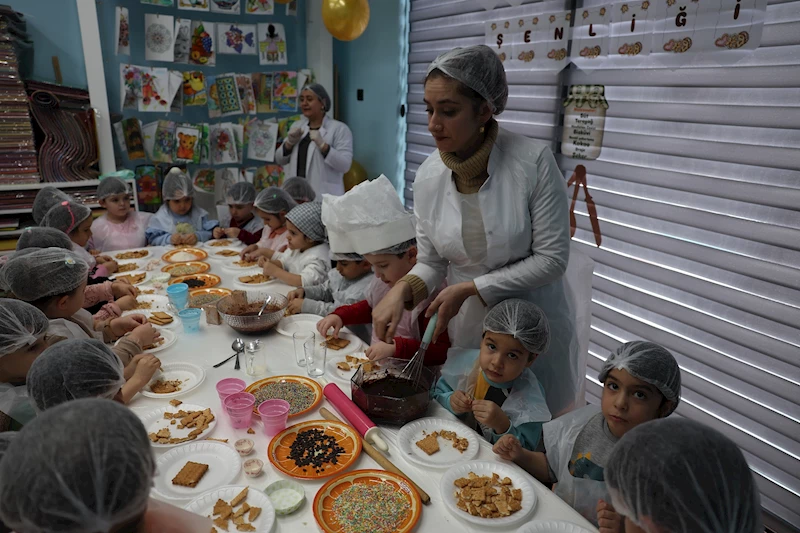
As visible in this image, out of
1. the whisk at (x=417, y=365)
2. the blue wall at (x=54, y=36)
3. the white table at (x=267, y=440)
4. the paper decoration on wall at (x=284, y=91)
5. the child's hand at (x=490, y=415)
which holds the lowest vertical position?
the white table at (x=267, y=440)

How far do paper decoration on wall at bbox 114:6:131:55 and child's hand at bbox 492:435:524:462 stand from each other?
5277mm

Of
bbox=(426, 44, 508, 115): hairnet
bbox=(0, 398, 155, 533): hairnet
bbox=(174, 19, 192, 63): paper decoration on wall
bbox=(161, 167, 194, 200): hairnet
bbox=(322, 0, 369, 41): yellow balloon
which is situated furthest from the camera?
bbox=(174, 19, 192, 63): paper decoration on wall

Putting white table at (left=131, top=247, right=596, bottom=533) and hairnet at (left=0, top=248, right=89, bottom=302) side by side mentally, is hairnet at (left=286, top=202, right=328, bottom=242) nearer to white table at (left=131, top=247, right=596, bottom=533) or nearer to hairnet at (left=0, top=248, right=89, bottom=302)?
white table at (left=131, top=247, right=596, bottom=533)

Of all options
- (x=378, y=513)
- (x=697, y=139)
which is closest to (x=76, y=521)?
(x=378, y=513)

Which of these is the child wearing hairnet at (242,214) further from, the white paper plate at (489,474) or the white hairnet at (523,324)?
the white paper plate at (489,474)

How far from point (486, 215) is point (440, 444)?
86 cm

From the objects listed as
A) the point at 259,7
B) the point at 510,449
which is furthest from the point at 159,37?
the point at 510,449

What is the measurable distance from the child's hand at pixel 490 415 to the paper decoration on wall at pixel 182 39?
16.6 feet

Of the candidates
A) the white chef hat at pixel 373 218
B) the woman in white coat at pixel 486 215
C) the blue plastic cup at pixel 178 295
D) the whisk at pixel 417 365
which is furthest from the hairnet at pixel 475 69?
the blue plastic cup at pixel 178 295

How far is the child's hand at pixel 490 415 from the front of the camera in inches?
64.1

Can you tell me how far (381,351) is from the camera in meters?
2.14

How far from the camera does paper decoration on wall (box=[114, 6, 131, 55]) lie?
473 cm

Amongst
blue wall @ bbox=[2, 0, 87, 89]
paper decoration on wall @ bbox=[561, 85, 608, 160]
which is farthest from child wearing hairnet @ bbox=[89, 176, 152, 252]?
paper decoration on wall @ bbox=[561, 85, 608, 160]

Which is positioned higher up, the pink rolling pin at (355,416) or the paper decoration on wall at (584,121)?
the paper decoration on wall at (584,121)
